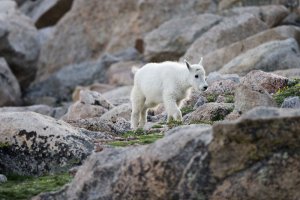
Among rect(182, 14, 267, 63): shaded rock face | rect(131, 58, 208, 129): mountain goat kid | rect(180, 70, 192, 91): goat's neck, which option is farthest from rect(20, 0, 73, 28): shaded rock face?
rect(180, 70, 192, 91): goat's neck

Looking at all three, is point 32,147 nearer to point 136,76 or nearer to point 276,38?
point 136,76

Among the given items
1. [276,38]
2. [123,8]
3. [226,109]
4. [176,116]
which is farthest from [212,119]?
[123,8]

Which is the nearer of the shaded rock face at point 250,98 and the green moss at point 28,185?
the green moss at point 28,185

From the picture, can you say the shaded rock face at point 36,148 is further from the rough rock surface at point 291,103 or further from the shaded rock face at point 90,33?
the shaded rock face at point 90,33

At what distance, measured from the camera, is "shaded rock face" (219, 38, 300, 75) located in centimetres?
3575

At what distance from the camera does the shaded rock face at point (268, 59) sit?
117 feet

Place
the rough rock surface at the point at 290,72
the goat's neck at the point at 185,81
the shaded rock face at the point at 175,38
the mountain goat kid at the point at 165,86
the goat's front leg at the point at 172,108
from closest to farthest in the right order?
the goat's front leg at the point at 172,108, the mountain goat kid at the point at 165,86, the goat's neck at the point at 185,81, the rough rock surface at the point at 290,72, the shaded rock face at the point at 175,38

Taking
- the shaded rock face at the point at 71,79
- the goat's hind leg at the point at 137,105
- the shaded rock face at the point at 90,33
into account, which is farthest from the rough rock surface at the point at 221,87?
the shaded rock face at the point at 90,33

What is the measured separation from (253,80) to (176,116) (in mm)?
3759

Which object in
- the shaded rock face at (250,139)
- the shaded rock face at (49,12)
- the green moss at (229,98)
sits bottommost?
the shaded rock face at (49,12)

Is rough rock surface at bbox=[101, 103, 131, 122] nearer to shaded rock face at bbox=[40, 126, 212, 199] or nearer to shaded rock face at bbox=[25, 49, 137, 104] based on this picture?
shaded rock face at bbox=[40, 126, 212, 199]

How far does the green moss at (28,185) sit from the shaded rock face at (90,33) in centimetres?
4319

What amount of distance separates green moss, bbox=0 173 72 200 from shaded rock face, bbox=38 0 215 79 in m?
43.2

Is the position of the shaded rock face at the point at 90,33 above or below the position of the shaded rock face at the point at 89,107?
below
